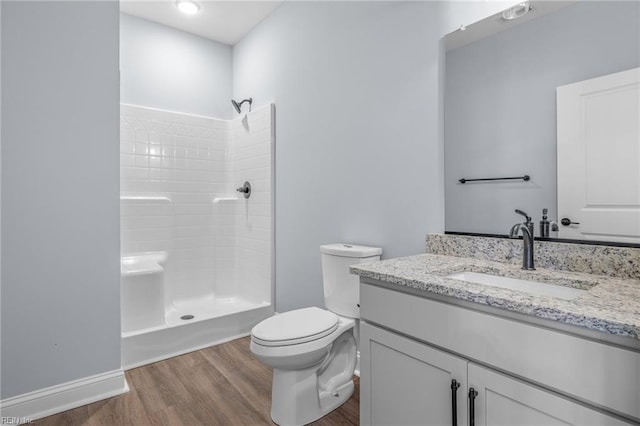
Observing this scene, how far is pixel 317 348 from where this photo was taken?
1583 millimetres

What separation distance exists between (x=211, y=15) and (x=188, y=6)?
0.21 metres

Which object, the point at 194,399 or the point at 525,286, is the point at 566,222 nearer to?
the point at 525,286

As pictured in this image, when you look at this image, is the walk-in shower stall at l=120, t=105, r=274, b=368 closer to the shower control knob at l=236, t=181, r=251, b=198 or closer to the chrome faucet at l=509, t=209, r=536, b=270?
the shower control knob at l=236, t=181, r=251, b=198

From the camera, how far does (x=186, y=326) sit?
8.00ft

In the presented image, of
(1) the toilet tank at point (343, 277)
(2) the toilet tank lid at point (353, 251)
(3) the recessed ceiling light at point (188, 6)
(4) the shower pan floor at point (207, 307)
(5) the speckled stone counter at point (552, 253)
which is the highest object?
(3) the recessed ceiling light at point (188, 6)

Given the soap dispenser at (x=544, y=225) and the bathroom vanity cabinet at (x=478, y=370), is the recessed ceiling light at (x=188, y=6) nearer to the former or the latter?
the bathroom vanity cabinet at (x=478, y=370)

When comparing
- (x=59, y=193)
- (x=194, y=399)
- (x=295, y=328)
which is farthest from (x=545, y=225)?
(x=59, y=193)

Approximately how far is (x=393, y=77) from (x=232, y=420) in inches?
76.5

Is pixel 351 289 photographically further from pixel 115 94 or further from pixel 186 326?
pixel 115 94

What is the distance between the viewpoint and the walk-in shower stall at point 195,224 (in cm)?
250

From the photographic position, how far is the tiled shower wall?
2857 mm

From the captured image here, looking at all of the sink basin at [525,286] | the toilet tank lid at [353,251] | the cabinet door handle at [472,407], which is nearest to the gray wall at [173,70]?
the toilet tank lid at [353,251]

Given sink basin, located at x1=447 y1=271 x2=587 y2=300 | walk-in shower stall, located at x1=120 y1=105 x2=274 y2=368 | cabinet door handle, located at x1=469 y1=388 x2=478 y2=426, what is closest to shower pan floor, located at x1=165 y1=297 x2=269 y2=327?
walk-in shower stall, located at x1=120 y1=105 x2=274 y2=368

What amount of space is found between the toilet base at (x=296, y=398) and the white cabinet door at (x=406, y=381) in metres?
0.36
